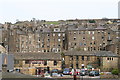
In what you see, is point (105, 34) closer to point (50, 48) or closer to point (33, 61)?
point (50, 48)

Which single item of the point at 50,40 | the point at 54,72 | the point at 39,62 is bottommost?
the point at 54,72

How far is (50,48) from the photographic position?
75688 mm

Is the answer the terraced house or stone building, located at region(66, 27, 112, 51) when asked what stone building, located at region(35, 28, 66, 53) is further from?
stone building, located at region(66, 27, 112, 51)

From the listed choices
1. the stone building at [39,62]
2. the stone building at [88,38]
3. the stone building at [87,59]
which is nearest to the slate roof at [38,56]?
the stone building at [39,62]

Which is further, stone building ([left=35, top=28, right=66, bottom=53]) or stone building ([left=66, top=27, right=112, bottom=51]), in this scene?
stone building ([left=35, top=28, right=66, bottom=53])

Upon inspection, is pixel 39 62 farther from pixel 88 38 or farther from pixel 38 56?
pixel 88 38

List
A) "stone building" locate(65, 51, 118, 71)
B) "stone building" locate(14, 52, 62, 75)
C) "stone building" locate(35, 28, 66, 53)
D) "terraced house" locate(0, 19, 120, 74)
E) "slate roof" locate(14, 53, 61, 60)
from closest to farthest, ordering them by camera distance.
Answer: "stone building" locate(65, 51, 118, 71)
"stone building" locate(14, 52, 62, 75)
"slate roof" locate(14, 53, 61, 60)
"terraced house" locate(0, 19, 120, 74)
"stone building" locate(35, 28, 66, 53)

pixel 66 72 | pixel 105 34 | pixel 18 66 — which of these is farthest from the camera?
pixel 105 34

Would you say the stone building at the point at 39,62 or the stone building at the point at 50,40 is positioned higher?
the stone building at the point at 50,40

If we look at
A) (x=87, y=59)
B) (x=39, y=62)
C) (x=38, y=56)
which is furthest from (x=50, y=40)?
(x=39, y=62)

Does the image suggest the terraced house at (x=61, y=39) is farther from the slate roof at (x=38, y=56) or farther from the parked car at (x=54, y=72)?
the parked car at (x=54, y=72)

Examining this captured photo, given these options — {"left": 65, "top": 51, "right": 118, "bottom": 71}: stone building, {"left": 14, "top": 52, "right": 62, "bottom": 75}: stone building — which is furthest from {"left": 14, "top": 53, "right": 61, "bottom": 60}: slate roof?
{"left": 65, "top": 51, "right": 118, "bottom": 71}: stone building

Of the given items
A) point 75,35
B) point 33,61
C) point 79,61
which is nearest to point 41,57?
point 33,61

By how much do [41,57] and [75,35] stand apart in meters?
21.8
